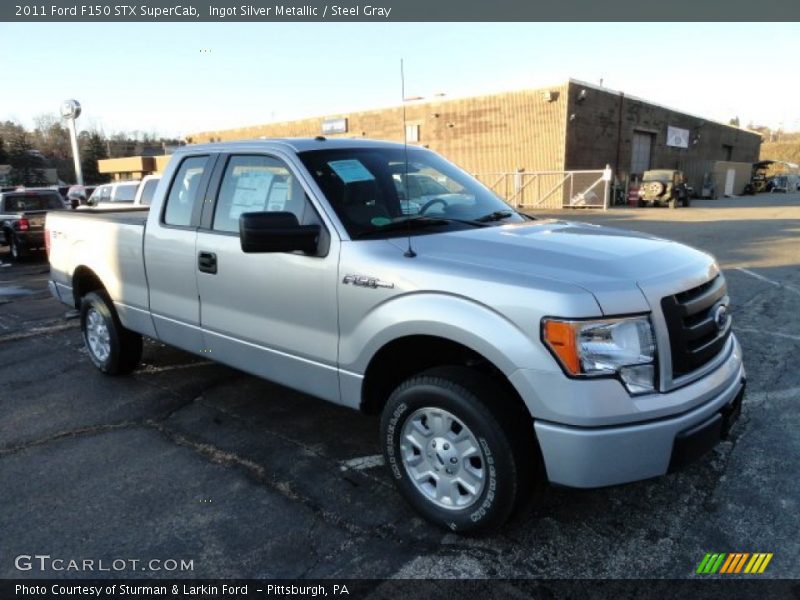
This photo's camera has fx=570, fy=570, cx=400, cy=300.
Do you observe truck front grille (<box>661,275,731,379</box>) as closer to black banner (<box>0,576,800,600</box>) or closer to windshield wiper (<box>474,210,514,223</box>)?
black banner (<box>0,576,800,600</box>)

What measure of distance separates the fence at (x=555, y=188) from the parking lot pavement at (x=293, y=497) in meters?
23.2

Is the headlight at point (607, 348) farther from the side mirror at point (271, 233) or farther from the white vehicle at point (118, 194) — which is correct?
the white vehicle at point (118, 194)

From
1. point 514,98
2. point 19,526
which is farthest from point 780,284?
point 514,98

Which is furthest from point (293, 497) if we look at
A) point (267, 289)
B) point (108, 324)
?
point (108, 324)

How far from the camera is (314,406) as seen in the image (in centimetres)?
446

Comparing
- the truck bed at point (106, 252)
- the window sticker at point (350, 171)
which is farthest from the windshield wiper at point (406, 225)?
the truck bed at point (106, 252)

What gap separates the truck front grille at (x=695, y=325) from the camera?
2.46 meters

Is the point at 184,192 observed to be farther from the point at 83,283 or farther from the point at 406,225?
the point at 83,283

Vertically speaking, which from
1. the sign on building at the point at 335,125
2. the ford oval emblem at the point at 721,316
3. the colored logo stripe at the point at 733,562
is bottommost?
the colored logo stripe at the point at 733,562

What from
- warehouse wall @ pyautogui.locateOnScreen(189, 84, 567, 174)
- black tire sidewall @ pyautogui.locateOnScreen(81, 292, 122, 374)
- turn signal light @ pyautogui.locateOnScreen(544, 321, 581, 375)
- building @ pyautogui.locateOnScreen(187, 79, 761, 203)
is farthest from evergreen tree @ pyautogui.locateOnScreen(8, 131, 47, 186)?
turn signal light @ pyautogui.locateOnScreen(544, 321, 581, 375)

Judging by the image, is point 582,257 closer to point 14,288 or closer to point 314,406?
point 314,406

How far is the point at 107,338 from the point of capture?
5129 millimetres

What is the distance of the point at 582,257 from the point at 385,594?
174 cm
